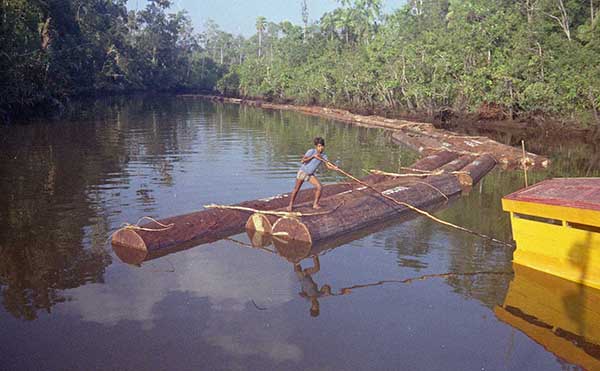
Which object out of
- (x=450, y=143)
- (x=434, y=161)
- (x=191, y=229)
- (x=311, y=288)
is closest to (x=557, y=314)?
(x=311, y=288)

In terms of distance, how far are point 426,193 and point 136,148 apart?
15207mm

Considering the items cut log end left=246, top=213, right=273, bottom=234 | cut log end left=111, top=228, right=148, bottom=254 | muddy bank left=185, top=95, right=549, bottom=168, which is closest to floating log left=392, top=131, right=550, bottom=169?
muddy bank left=185, top=95, right=549, bottom=168

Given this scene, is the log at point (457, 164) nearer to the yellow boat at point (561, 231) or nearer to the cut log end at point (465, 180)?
the cut log end at point (465, 180)

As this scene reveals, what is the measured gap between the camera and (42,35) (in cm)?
4119

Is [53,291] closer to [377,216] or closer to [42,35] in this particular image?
[377,216]

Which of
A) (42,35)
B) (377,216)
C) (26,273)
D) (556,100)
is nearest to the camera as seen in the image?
(26,273)

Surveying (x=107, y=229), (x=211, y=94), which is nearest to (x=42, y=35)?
(x=107, y=229)

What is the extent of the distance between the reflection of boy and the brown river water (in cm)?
4

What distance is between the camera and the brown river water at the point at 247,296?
6.56 m

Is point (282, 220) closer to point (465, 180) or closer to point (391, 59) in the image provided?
point (465, 180)

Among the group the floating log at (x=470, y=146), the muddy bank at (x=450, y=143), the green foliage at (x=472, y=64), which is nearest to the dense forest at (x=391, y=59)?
the green foliage at (x=472, y=64)

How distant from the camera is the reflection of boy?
8024 millimetres

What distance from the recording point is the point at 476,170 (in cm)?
1830

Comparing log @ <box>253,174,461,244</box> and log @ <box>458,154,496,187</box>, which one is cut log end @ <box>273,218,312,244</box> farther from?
log @ <box>458,154,496,187</box>
